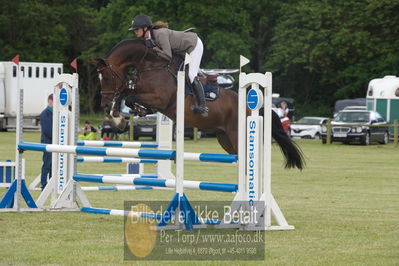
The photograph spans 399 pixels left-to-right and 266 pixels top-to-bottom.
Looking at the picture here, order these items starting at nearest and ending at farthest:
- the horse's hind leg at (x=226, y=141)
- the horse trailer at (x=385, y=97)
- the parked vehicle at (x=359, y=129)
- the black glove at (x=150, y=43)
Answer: the black glove at (x=150, y=43), the horse's hind leg at (x=226, y=141), the parked vehicle at (x=359, y=129), the horse trailer at (x=385, y=97)

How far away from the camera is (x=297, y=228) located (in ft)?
30.1

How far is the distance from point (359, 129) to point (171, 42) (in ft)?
75.5

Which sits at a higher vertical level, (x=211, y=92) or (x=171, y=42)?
(x=171, y=42)

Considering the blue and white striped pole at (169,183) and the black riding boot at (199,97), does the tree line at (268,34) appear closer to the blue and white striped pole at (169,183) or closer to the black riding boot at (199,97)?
the black riding boot at (199,97)

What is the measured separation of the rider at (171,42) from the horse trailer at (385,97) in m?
25.7

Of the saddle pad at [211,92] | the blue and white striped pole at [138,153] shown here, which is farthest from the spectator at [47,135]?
the saddle pad at [211,92]

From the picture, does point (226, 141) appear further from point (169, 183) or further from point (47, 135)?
point (47, 135)

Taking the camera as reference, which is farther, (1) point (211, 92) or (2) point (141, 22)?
(1) point (211, 92)

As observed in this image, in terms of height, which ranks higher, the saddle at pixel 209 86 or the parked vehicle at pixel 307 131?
the saddle at pixel 209 86

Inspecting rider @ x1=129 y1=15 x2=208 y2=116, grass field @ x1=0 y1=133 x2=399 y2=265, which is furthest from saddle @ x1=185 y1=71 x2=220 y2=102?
grass field @ x1=0 y1=133 x2=399 y2=265

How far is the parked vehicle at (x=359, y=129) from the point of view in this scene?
32344mm

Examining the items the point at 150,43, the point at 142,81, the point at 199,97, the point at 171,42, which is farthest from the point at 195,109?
the point at 150,43

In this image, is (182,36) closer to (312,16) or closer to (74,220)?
(74,220)

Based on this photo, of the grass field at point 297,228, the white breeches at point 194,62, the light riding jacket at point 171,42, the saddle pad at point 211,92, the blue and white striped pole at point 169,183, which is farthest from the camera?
the saddle pad at point 211,92
